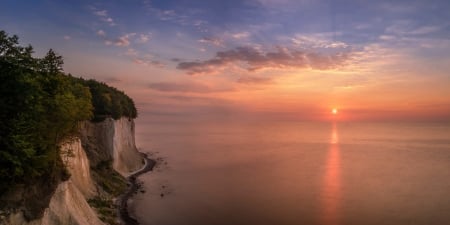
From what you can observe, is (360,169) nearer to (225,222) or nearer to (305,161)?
(305,161)

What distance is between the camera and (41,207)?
87.0 ft

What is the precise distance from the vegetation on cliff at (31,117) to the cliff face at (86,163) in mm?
1697

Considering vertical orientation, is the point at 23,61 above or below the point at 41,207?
above

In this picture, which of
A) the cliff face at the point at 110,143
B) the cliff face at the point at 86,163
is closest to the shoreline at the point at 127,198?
the cliff face at the point at 86,163

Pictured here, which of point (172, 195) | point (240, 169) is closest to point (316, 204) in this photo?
point (172, 195)

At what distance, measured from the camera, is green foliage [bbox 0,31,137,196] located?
25312mm

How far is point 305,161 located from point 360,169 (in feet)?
69.4

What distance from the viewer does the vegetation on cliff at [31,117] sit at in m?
25.3

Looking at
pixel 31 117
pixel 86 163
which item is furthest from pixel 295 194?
pixel 31 117

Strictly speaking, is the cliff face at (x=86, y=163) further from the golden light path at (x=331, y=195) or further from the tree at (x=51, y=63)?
the golden light path at (x=331, y=195)

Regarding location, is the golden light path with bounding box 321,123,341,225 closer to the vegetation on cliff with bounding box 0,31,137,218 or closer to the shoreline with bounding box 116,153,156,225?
the shoreline with bounding box 116,153,156,225

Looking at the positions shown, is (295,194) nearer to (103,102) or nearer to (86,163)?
(86,163)

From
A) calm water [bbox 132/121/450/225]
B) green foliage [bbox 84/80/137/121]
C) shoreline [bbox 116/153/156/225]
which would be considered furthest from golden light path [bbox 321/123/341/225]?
green foliage [bbox 84/80/137/121]

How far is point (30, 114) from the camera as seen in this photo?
26453mm
